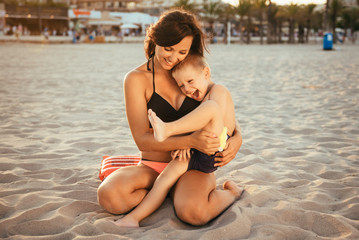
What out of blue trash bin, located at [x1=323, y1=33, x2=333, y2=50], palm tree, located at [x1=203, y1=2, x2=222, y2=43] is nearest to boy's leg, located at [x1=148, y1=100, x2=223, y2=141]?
blue trash bin, located at [x1=323, y1=33, x2=333, y2=50]

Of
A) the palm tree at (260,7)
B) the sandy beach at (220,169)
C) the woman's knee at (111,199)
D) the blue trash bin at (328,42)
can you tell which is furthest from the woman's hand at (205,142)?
the palm tree at (260,7)

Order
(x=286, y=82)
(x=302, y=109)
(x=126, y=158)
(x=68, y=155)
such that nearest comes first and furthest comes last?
(x=126, y=158) < (x=68, y=155) < (x=302, y=109) < (x=286, y=82)

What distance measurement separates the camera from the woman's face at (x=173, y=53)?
2461mm

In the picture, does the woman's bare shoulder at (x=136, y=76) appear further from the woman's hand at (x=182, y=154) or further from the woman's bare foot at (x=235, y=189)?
the woman's bare foot at (x=235, y=189)

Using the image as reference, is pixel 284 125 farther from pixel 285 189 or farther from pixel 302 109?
pixel 285 189

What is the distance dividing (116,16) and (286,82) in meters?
41.3

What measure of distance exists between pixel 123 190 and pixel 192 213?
527mm

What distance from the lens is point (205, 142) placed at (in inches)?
93.6

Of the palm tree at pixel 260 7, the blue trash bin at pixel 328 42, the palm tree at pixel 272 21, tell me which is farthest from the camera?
the palm tree at pixel 260 7

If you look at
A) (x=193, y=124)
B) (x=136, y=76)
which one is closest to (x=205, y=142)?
(x=193, y=124)

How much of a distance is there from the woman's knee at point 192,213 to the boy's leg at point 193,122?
49cm

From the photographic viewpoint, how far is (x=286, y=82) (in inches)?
378

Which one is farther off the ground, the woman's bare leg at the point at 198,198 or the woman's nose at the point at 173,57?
the woman's nose at the point at 173,57

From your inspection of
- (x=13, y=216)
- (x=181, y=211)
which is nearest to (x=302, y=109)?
(x=181, y=211)
